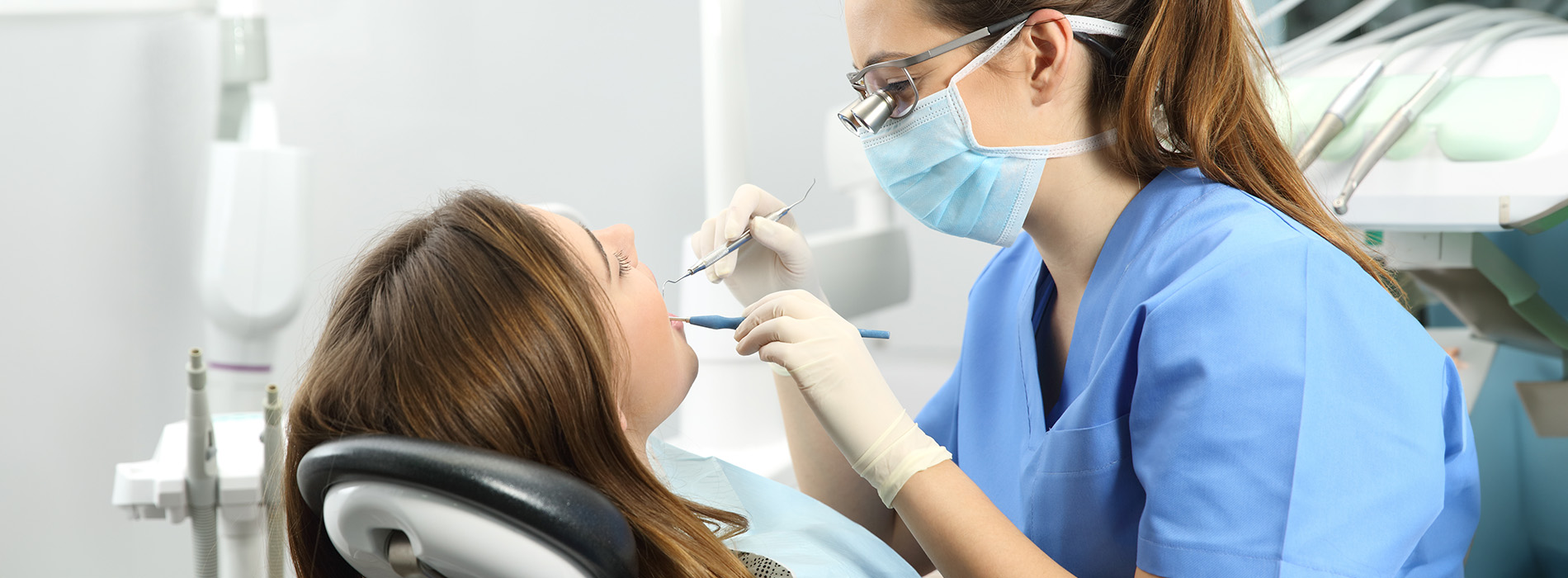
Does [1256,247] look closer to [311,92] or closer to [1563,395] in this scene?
[1563,395]

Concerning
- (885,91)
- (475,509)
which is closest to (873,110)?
(885,91)

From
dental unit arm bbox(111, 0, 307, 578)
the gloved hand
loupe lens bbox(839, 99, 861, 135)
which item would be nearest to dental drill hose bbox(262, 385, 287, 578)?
dental unit arm bbox(111, 0, 307, 578)

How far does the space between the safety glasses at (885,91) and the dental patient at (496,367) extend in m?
0.31

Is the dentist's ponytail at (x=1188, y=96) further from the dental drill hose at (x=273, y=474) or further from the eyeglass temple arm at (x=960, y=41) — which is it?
the dental drill hose at (x=273, y=474)

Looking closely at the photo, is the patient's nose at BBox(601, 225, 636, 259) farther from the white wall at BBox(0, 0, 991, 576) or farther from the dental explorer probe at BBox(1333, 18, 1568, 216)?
the dental explorer probe at BBox(1333, 18, 1568, 216)

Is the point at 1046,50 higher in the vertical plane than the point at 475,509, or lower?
higher

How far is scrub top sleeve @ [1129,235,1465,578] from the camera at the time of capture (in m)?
0.78

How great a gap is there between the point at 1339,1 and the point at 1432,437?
1.40 meters

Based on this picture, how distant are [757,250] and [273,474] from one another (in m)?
0.62

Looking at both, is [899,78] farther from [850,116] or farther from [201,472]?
[201,472]

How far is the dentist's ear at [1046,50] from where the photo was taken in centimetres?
95

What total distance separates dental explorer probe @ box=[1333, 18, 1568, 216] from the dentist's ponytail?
353 millimetres

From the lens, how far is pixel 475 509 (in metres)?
0.58

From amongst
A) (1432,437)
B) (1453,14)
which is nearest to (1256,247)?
(1432,437)
